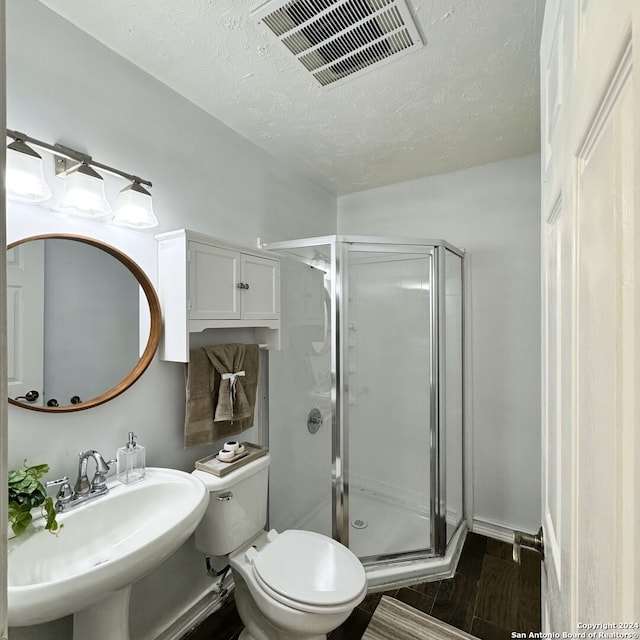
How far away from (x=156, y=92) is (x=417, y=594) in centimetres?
270

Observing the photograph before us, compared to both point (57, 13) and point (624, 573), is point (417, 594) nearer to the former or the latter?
point (624, 573)

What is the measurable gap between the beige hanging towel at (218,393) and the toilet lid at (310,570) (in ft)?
1.82

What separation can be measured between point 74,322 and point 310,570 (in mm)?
1311

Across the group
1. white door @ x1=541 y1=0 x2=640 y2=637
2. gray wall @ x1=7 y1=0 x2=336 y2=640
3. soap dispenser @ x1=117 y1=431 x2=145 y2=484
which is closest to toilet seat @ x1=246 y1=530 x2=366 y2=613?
gray wall @ x1=7 y1=0 x2=336 y2=640

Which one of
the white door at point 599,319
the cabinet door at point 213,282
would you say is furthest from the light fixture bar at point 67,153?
the white door at point 599,319

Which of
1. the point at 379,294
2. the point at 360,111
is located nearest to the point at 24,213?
the point at 360,111

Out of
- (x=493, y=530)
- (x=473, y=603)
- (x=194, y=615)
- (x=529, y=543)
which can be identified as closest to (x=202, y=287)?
(x=529, y=543)

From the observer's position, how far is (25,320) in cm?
110

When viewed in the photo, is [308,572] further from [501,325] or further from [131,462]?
[501,325]

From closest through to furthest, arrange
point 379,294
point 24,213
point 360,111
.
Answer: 1. point 24,213
2. point 360,111
3. point 379,294

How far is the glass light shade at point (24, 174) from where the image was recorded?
3.28 feet

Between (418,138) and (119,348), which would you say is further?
(418,138)

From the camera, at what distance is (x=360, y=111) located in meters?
1.69

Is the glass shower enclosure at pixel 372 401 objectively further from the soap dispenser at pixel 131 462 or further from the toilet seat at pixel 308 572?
the soap dispenser at pixel 131 462
